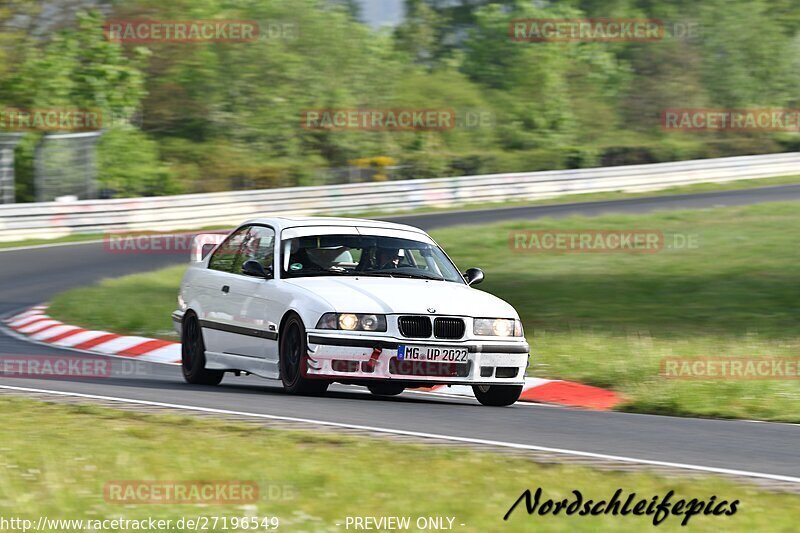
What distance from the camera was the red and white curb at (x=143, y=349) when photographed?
11406mm

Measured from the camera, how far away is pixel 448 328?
988 cm

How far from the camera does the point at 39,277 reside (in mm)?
23703

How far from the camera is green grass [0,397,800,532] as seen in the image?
5758 millimetres

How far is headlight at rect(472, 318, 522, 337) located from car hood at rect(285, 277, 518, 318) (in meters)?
0.04

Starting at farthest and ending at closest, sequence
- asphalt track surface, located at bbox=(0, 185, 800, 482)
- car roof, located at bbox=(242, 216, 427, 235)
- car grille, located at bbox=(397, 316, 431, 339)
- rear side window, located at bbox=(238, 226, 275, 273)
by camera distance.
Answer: car roof, located at bbox=(242, 216, 427, 235)
rear side window, located at bbox=(238, 226, 275, 273)
car grille, located at bbox=(397, 316, 431, 339)
asphalt track surface, located at bbox=(0, 185, 800, 482)

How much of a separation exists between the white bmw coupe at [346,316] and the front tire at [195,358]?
0.01 metres

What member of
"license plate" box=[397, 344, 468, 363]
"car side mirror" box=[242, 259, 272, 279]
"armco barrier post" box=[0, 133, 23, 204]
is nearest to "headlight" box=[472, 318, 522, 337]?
"license plate" box=[397, 344, 468, 363]

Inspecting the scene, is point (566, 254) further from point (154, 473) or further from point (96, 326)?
point (154, 473)

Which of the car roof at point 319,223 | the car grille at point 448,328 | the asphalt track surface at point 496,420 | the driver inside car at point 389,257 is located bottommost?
the asphalt track surface at point 496,420

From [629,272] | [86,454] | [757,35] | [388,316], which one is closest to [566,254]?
[629,272]

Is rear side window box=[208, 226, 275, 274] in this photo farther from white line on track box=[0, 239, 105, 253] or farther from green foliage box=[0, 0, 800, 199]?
green foliage box=[0, 0, 800, 199]

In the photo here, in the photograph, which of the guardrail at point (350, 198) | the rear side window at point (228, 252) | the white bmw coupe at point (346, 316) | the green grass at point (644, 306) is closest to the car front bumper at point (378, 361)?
the white bmw coupe at point (346, 316)

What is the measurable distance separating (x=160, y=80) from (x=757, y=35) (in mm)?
32945

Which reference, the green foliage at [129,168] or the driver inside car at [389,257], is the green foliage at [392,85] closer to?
the green foliage at [129,168]
